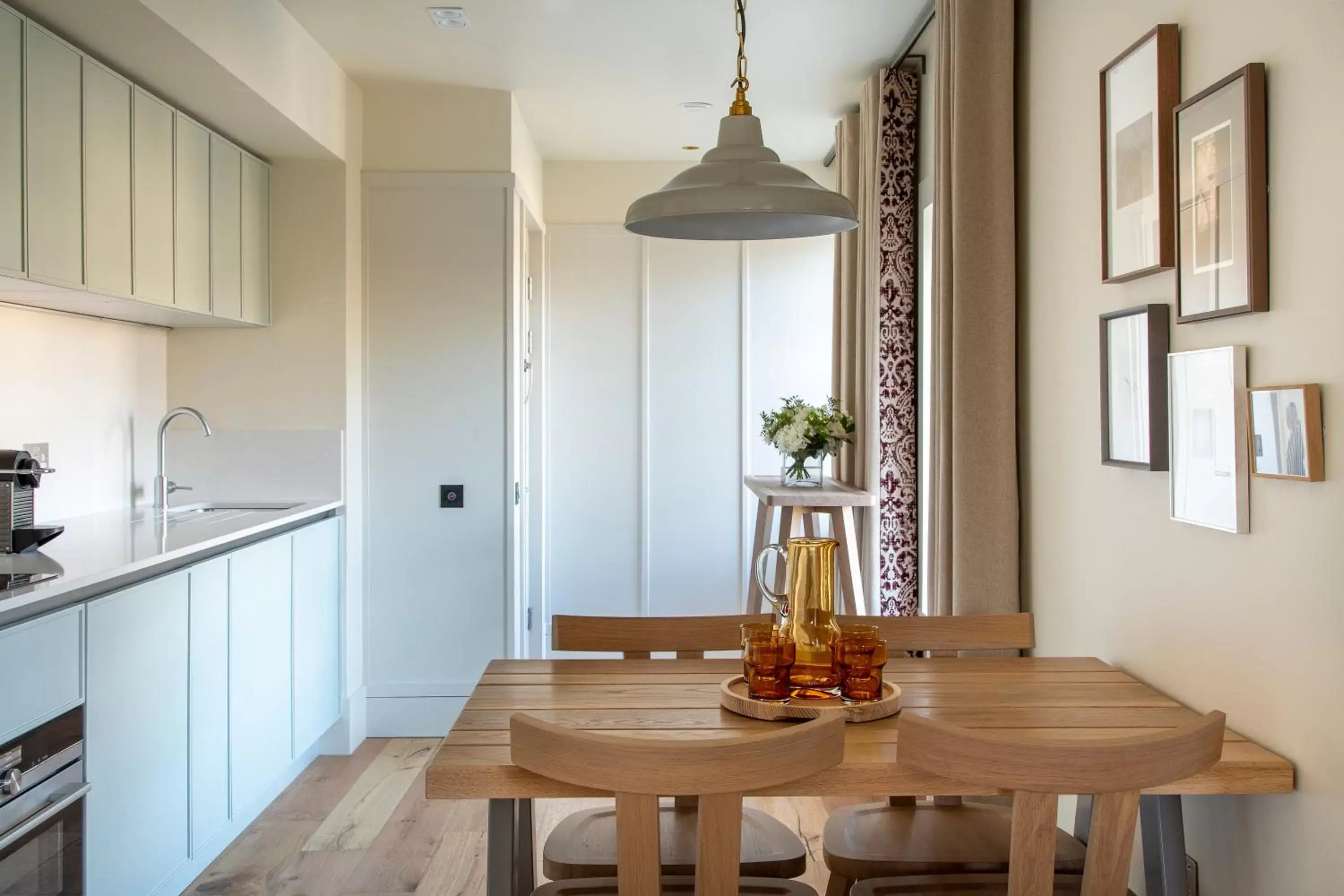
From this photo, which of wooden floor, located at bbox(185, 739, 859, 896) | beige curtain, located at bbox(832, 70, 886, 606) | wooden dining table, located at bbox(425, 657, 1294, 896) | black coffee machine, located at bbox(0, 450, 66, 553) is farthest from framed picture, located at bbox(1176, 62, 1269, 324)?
black coffee machine, located at bbox(0, 450, 66, 553)

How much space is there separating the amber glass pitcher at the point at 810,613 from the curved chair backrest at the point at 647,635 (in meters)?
0.43

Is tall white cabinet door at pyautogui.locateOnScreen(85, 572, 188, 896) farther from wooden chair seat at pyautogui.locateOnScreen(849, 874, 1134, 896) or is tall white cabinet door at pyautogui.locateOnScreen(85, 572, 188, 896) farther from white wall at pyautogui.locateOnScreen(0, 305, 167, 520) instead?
wooden chair seat at pyautogui.locateOnScreen(849, 874, 1134, 896)

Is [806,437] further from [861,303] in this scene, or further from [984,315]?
[984,315]

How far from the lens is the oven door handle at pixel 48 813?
2.12 meters

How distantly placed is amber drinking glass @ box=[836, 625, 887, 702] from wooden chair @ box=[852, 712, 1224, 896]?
412 mm

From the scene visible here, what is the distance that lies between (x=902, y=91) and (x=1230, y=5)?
7.68 feet

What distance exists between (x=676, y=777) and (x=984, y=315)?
5.67ft

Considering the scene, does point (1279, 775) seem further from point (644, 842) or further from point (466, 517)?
point (466, 517)

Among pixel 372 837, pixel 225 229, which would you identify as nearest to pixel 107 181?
pixel 225 229

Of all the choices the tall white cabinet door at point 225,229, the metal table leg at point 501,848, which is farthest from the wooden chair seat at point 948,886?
the tall white cabinet door at point 225,229

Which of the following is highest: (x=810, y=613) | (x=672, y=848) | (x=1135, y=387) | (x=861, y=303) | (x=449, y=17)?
(x=449, y=17)

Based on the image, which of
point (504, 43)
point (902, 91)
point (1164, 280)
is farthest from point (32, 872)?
point (902, 91)

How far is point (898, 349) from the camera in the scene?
4.08m

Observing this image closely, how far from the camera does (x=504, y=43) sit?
13.0 ft
